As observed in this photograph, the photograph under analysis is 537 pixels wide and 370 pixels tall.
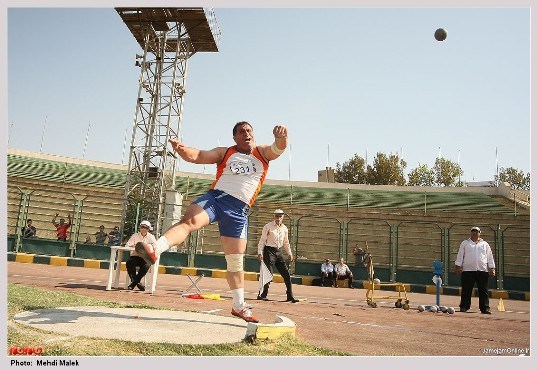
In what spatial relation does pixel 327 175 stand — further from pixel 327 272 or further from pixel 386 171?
pixel 327 272

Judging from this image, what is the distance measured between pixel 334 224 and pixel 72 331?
15334 millimetres

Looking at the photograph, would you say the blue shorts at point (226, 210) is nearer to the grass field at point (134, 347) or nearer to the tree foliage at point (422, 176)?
the grass field at point (134, 347)

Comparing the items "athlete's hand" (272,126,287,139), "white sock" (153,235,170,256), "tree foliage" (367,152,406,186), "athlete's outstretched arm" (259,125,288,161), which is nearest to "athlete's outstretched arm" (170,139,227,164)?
"athlete's outstretched arm" (259,125,288,161)

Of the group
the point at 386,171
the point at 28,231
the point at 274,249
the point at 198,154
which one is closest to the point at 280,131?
the point at 198,154

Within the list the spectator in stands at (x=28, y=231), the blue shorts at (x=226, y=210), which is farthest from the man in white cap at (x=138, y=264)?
the spectator in stands at (x=28, y=231)

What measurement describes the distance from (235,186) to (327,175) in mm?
32560

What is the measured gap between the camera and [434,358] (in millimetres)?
3553

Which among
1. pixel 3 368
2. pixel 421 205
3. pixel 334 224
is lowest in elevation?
pixel 3 368

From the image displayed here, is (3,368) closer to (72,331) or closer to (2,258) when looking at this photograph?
(72,331)

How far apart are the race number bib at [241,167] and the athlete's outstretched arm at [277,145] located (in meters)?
0.21

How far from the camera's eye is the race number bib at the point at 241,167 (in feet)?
14.5

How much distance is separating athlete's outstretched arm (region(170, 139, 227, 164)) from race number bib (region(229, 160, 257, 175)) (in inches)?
6.7

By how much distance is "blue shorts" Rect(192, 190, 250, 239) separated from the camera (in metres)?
4.27

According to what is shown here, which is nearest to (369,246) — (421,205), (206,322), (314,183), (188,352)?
(421,205)
